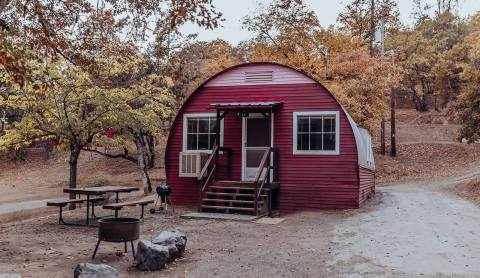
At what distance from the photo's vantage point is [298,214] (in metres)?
13.1

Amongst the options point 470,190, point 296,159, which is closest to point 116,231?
point 296,159

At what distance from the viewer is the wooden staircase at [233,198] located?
1282cm

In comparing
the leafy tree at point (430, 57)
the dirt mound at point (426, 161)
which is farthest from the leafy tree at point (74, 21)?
the leafy tree at point (430, 57)

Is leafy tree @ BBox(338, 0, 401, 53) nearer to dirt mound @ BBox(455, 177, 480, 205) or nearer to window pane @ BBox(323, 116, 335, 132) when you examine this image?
dirt mound @ BBox(455, 177, 480, 205)

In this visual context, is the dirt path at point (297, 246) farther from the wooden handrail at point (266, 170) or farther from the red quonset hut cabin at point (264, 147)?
the wooden handrail at point (266, 170)

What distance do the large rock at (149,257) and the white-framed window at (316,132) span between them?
755 cm

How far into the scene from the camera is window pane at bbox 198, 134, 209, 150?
1479 centimetres

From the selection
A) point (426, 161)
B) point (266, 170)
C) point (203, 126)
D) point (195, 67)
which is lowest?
point (426, 161)

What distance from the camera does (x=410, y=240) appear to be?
30.0ft

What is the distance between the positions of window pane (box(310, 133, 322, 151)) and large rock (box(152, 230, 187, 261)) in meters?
6.82

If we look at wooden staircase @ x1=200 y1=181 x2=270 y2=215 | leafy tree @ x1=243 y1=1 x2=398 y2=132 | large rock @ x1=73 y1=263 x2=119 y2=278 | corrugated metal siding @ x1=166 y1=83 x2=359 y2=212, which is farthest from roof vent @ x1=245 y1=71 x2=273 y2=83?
large rock @ x1=73 y1=263 x2=119 y2=278

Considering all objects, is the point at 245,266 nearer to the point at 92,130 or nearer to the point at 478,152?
the point at 92,130

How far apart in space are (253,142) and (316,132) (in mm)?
2018

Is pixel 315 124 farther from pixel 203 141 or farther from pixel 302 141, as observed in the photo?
pixel 203 141
